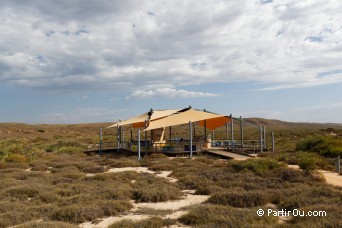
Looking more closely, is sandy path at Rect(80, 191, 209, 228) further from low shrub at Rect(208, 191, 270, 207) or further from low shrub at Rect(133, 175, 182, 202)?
low shrub at Rect(208, 191, 270, 207)

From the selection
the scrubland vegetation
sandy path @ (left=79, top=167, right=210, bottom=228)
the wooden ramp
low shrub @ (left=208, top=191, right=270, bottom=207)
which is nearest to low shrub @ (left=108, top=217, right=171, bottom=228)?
the scrubland vegetation

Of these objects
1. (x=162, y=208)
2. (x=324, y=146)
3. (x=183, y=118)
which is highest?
(x=183, y=118)

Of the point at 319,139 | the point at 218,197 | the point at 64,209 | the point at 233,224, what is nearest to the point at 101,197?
the point at 64,209

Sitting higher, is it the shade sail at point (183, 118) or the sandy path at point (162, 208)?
the shade sail at point (183, 118)

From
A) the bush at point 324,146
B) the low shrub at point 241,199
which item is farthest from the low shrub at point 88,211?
the bush at point 324,146

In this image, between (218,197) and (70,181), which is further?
Answer: (70,181)

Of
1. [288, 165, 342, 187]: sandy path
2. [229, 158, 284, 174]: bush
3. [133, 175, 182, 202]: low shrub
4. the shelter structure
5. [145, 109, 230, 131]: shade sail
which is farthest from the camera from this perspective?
the shelter structure

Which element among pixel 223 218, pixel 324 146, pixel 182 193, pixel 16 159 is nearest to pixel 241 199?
pixel 223 218

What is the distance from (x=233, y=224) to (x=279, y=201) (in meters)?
3.33

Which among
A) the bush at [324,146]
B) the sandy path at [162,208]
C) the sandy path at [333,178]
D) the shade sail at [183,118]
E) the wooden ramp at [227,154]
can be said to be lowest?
the sandy path at [162,208]

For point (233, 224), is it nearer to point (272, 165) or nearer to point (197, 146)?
point (272, 165)

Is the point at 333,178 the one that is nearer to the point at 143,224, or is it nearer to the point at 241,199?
the point at 241,199

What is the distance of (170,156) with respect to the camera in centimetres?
2830

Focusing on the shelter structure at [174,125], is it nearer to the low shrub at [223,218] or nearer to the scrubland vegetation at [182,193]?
the scrubland vegetation at [182,193]
